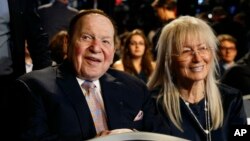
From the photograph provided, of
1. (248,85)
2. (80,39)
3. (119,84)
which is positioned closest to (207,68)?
(119,84)

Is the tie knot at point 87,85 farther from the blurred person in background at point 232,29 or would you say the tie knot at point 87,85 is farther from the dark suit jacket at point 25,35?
the blurred person in background at point 232,29

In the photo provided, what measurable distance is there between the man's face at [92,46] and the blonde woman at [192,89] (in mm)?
588

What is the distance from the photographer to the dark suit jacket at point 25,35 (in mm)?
3305

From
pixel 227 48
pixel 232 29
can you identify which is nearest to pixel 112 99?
pixel 227 48

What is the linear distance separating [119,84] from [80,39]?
33 cm

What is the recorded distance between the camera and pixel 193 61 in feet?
10.6

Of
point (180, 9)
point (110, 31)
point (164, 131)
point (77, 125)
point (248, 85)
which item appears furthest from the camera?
point (180, 9)

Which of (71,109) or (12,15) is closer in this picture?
(71,109)

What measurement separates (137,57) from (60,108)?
414 centimetres

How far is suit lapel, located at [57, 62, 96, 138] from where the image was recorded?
2650 millimetres

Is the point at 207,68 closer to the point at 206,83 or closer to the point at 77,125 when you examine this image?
the point at 206,83

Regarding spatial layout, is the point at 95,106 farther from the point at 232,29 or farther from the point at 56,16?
the point at 232,29

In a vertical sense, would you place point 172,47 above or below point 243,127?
above

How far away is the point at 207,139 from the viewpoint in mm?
3189
